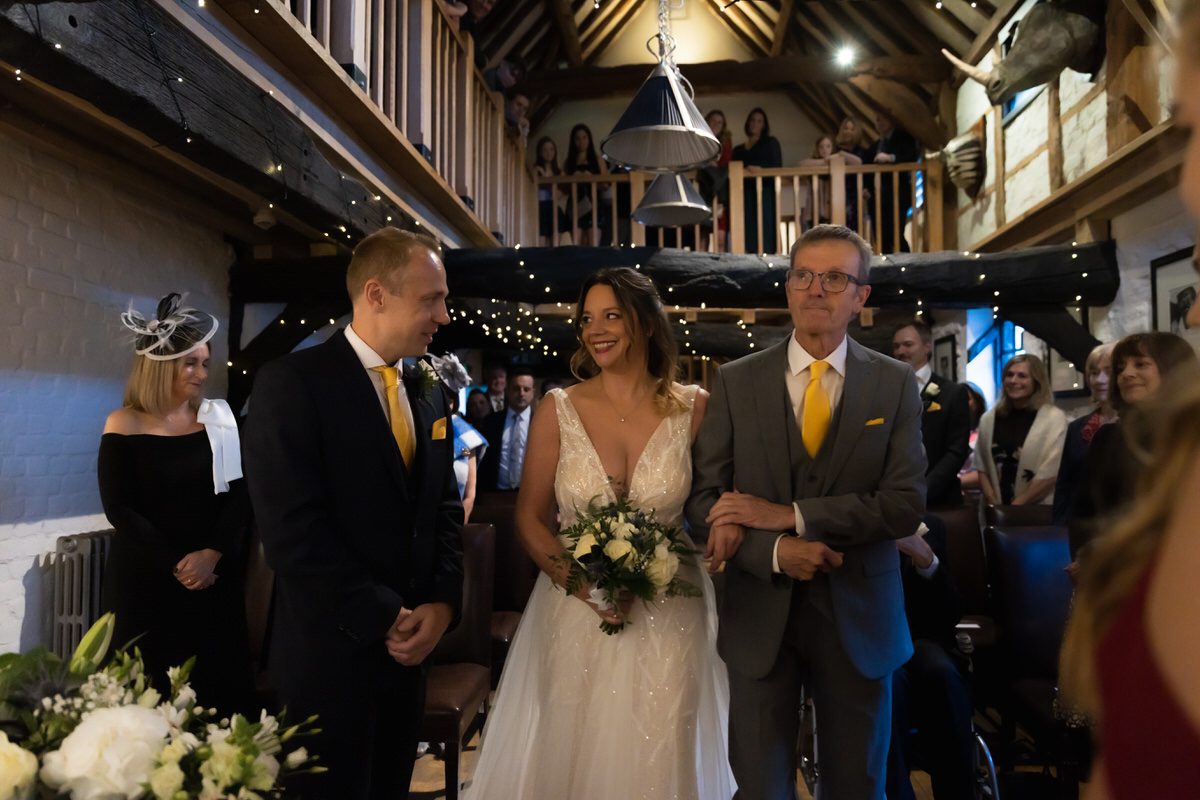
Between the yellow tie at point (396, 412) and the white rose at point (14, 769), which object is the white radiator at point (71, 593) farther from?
the white rose at point (14, 769)

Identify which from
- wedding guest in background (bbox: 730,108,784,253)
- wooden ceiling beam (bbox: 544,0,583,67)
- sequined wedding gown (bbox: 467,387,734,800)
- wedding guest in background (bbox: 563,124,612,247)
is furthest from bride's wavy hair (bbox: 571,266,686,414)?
wooden ceiling beam (bbox: 544,0,583,67)

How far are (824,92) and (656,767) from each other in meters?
10.7

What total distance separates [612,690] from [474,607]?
91 centimetres

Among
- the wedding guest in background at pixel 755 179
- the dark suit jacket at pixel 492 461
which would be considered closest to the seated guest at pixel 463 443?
the dark suit jacket at pixel 492 461

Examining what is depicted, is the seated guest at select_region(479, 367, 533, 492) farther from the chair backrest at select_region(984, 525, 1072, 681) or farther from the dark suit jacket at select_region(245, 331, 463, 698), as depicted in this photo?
the dark suit jacket at select_region(245, 331, 463, 698)

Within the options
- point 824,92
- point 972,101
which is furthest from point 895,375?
point 824,92

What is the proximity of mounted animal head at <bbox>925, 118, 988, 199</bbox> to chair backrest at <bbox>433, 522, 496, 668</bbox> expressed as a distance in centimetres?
661

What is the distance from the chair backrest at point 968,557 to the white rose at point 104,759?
3.39m

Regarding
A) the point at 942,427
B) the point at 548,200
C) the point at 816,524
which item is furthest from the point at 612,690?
the point at 548,200

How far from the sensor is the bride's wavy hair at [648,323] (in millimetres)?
2377

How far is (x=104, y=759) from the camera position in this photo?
2.45 ft

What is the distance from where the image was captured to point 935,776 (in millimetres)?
2523

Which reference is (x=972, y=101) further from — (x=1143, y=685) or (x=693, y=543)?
(x=1143, y=685)

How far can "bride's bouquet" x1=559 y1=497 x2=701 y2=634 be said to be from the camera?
6.46 ft
